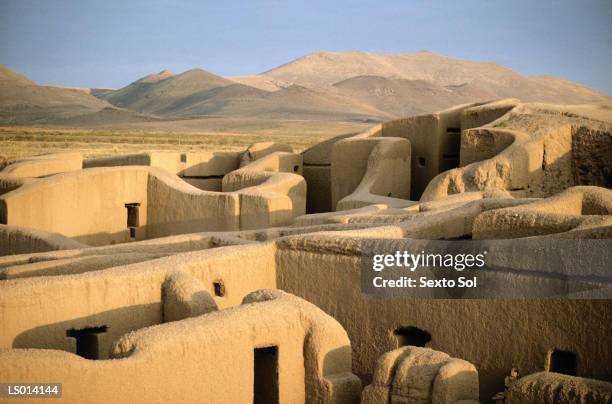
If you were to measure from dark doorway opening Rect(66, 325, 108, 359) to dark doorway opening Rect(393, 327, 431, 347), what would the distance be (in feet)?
9.85

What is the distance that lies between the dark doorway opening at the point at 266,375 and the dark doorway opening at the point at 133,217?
25.6 ft

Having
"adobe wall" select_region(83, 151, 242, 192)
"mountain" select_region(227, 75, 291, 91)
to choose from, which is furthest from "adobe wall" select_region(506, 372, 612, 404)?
"mountain" select_region(227, 75, 291, 91)

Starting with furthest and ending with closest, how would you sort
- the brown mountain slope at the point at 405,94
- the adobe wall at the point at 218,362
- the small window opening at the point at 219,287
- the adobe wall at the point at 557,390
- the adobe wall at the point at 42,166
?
the brown mountain slope at the point at 405,94 < the adobe wall at the point at 42,166 < the small window opening at the point at 219,287 < the adobe wall at the point at 557,390 < the adobe wall at the point at 218,362

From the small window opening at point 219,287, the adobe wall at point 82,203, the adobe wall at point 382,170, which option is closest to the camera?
the small window opening at point 219,287

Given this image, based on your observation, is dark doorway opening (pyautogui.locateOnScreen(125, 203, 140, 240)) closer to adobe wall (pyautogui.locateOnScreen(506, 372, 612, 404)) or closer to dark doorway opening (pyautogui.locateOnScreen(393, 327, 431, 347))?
dark doorway opening (pyautogui.locateOnScreen(393, 327, 431, 347))

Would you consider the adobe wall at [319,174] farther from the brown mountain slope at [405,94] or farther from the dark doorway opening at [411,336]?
the brown mountain slope at [405,94]

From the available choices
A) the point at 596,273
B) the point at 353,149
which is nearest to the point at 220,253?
the point at 596,273

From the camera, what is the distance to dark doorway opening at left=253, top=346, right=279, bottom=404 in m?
7.32

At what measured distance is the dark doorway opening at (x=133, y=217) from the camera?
1496 cm

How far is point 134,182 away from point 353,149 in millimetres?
5598

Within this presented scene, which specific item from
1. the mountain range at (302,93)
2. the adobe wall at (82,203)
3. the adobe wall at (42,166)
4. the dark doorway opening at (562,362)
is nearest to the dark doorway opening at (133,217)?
the adobe wall at (82,203)

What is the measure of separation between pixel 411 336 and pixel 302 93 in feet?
331

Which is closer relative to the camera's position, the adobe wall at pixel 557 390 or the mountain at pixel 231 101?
the adobe wall at pixel 557 390

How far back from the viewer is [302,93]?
108 m
